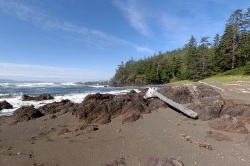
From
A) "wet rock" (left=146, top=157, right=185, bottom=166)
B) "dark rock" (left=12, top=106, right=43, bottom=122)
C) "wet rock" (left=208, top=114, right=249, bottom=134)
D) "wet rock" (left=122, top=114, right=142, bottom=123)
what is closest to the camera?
"wet rock" (left=146, top=157, right=185, bottom=166)

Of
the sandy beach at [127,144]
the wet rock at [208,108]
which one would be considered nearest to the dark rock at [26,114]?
the sandy beach at [127,144]

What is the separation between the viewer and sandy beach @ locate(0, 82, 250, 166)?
381 centimetres

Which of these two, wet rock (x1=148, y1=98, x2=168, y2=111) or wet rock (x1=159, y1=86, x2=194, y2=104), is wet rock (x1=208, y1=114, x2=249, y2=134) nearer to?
wet rock (x1=148, y1=98, x2=168, y2=111)

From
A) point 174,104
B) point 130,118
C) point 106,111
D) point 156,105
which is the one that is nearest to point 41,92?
point 106,111

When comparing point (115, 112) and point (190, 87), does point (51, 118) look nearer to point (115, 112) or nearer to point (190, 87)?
point (115, 112)

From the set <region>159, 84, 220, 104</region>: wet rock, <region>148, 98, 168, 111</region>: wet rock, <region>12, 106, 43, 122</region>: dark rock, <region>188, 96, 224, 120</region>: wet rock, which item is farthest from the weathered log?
<region>12, 106, 43, 122</region>: dark rock

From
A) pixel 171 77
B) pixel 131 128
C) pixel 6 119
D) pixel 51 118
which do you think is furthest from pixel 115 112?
pixel 171 77

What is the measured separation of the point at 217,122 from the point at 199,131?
0.81 m

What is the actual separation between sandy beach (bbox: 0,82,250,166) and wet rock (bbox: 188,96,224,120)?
1.55 ft

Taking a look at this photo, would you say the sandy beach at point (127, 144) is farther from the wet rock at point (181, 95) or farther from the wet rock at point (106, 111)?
the wet rock at point (181, 95)

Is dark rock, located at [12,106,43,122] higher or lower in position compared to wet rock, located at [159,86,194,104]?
lower

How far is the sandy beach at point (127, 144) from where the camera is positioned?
3809 millimetres

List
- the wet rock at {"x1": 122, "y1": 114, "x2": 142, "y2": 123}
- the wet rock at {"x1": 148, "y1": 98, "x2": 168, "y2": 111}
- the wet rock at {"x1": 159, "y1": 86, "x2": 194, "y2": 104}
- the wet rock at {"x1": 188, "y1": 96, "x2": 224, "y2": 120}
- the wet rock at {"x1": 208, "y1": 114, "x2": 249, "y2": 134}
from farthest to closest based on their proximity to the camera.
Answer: the wet rock at {"x1": 159, "y1": 86, "x2": 194, "y2": 104}, the wet rock at {"x1": 148, "y1": 98, "x2": 168, "y2": 111}, the wet rock at {"x1": 122, "y1": 114, "x2": 142, "y2": 123}, the wet rock at {"x1": 188, "y1": 96, "x2": 224, "y2": 120}, the wet rock at {"x1": 208, "y1": 114, "x2": 249, "y2": 134}

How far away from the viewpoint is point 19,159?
405 centimetres
